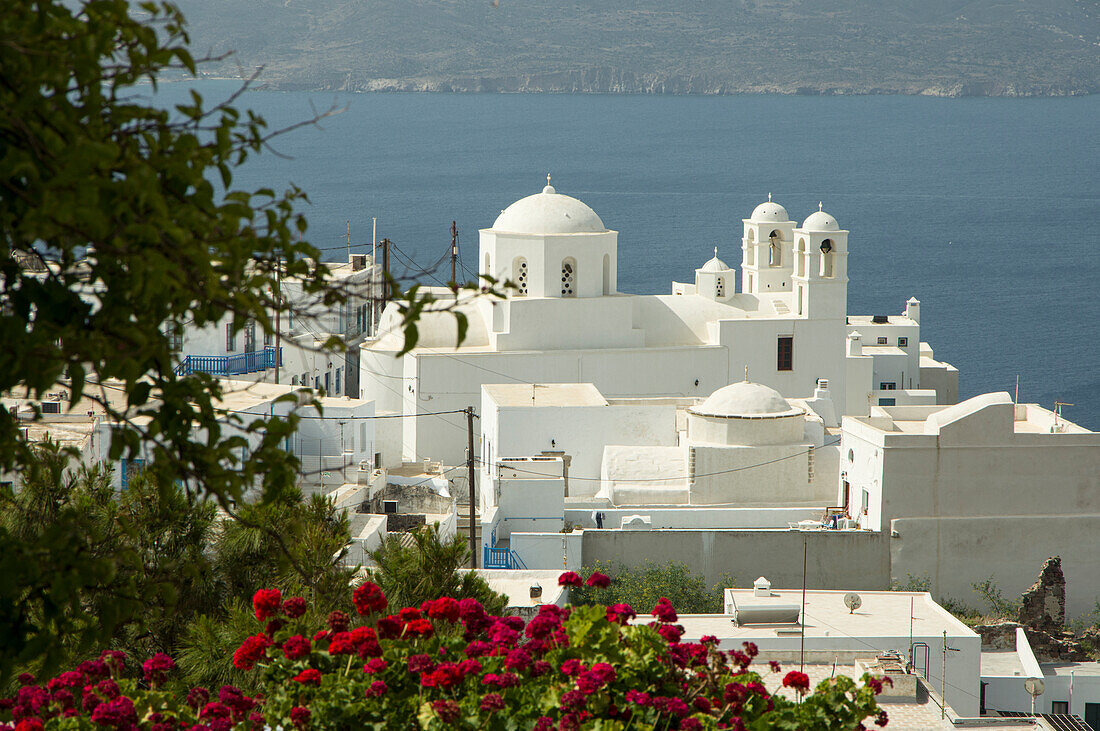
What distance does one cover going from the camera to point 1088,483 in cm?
2139

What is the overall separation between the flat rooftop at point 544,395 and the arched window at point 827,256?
783 centimetres

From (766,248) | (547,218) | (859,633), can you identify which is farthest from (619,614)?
(766,248)

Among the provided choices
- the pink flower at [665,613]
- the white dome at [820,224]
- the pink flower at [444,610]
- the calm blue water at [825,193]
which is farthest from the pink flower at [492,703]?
the calm blue water at [825,193]

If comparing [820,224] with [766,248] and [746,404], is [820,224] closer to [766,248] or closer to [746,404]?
[766,248]

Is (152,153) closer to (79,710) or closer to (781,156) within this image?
(79,710)

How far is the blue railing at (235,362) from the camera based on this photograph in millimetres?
27359

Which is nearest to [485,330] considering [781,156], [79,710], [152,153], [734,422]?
[734,422]

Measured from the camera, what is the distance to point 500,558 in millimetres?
20000

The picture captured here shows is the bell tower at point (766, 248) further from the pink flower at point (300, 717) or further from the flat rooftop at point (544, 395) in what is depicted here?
the pink flower at point (300, 717)

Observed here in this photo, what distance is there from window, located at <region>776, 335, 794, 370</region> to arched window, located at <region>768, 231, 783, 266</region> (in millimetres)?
8256

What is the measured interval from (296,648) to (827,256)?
2681 cm

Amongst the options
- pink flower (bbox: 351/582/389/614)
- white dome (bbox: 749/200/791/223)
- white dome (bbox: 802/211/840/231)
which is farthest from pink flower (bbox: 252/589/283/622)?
white dome (bbox: 749/200/791/223)

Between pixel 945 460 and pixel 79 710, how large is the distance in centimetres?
1713

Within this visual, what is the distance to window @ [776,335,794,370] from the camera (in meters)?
29.9
